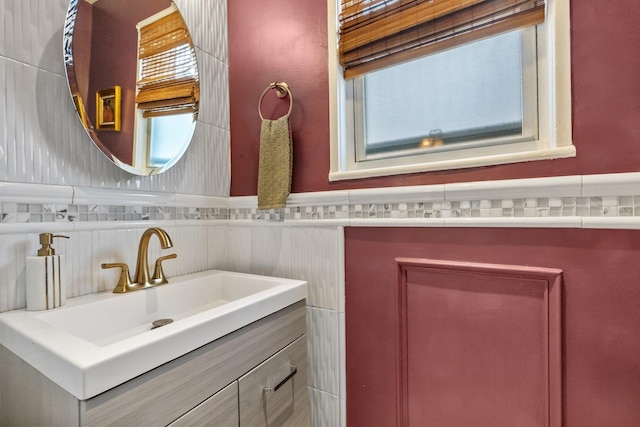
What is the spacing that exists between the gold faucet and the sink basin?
3 centimetres

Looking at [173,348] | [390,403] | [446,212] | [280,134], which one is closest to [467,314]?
[446,212]

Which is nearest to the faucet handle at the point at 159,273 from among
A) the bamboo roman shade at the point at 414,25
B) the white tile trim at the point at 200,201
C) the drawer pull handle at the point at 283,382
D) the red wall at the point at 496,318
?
the white tile trim at the point at 200,201

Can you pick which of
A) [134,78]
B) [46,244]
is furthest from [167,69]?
[46,244]

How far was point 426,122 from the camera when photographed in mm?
1080

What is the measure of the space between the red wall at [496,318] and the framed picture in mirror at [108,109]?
0.86m

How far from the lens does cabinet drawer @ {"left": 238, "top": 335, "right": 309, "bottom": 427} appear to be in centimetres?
81

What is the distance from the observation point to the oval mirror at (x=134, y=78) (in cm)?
89

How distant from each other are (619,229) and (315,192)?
877 mm

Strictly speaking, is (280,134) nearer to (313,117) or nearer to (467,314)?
(313,117)

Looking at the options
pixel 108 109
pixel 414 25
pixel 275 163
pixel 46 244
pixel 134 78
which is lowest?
pixel 46 244

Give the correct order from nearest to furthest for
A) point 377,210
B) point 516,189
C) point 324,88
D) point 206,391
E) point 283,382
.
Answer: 1. point 206,391
2. point 516,189
3. point 283,382
4. point 377,210
5. point 324,88

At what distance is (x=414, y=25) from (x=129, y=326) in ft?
4.29

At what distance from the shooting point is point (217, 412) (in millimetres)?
715

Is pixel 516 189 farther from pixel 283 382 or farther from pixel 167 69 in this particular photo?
pixel 167 69
